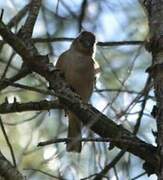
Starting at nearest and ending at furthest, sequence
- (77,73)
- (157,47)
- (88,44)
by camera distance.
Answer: (157,47)
(77,73)
(88,44)

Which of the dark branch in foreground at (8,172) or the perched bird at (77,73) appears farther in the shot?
the perched bird at (77,73)

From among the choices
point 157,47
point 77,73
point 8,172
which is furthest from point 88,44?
point 8,172

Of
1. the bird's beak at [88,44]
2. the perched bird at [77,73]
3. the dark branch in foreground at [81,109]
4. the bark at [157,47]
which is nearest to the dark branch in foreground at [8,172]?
the dark branch in foreground at [81,109]

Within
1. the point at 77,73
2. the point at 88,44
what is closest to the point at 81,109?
the point at 77,73

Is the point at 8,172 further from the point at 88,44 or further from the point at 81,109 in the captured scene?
the point at 88,44

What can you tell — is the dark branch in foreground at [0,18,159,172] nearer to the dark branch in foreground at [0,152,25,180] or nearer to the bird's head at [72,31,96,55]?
the dark branch in foreground at [0,152,25,180]

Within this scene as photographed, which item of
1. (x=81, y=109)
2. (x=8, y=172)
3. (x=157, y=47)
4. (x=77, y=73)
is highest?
(x=157, y=47)

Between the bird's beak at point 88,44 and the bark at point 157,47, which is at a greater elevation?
the bark at point 157,47

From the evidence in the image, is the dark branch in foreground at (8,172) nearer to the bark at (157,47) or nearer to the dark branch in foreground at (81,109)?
the dark branch in foreground at (81,109)

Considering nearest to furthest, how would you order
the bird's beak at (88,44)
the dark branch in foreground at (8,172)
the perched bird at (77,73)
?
the dark branch in foreground at (8,172) < the perched bird at (77,73) < the bird's beak at (88,44)

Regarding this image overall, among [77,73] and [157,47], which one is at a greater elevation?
[157,47]

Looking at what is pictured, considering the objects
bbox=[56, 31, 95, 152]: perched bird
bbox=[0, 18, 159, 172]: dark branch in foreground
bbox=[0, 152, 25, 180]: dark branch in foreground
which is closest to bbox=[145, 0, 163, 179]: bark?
bbox=[0, 18, 159, 172]: dark branch in foreground

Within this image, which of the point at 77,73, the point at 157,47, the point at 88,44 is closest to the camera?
the point at 157,47

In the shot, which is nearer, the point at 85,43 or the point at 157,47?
the point at 157,47
